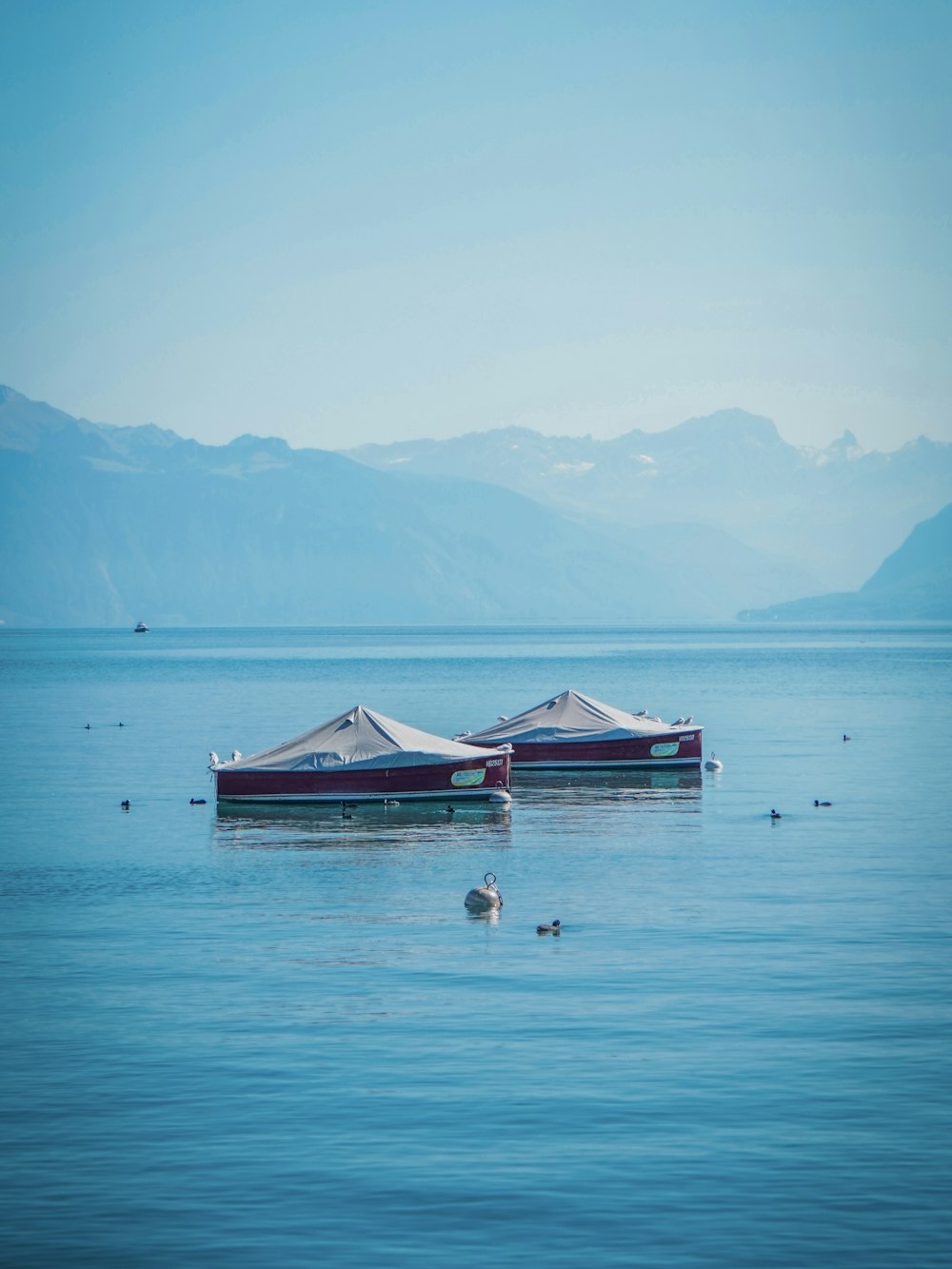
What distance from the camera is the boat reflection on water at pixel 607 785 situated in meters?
65.9

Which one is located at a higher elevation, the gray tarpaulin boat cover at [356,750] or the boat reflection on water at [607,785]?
the gray tarpaulin boat cover at [356,750]

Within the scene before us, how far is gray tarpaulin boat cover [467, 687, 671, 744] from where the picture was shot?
7400 cm

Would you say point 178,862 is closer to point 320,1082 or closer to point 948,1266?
point 320,1082

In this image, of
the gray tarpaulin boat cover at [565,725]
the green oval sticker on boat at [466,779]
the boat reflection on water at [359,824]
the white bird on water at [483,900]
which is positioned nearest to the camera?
the white bird on water at [483,900]

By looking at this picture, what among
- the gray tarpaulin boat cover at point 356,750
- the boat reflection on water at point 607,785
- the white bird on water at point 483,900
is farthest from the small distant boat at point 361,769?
the white bird on water at point 483,900

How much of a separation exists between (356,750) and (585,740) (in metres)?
17.3

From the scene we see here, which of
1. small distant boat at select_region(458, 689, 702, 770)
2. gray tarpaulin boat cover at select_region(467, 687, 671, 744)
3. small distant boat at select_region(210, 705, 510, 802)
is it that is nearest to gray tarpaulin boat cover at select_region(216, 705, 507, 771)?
small distant boat at select_region(210, 705, 510, 802)

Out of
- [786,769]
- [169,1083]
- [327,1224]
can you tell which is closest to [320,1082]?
[169,1083]

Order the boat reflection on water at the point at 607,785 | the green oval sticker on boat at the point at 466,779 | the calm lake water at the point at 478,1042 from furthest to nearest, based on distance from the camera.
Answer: the boat reflection on water at the point at 607,785, the green oval sticker on boat at the point at 466,779, the calm lake water at the point at 478,1042

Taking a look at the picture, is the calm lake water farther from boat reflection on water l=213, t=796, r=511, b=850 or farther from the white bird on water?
the white bird on water

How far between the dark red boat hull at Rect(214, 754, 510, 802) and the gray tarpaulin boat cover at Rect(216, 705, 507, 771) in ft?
0.77

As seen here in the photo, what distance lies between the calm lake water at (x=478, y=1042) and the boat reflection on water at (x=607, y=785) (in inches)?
355

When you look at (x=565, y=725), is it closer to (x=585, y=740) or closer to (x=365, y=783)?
(x=585, y=740)

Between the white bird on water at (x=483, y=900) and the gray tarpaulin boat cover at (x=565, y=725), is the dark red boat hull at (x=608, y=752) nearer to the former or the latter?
the gray tarpaulin boat cover at (x=565, y=725)
